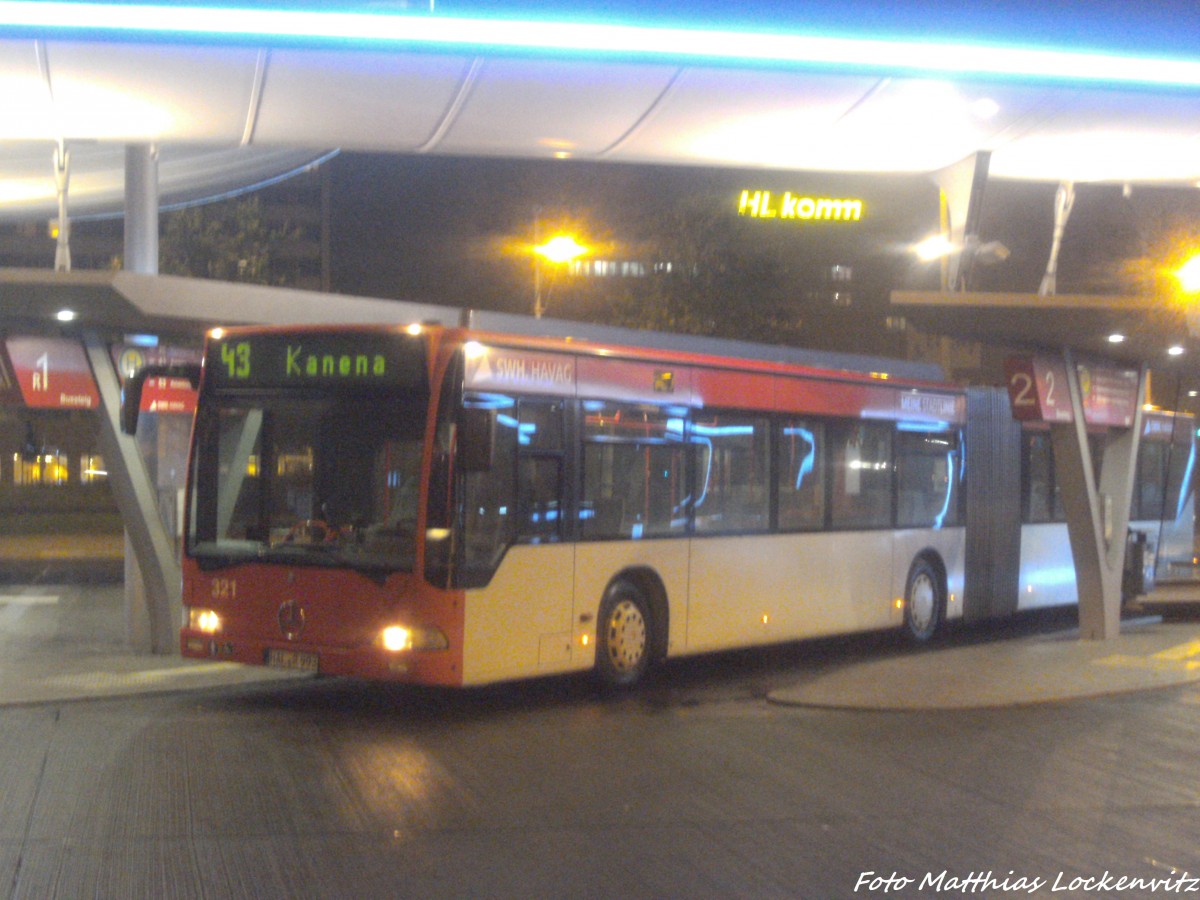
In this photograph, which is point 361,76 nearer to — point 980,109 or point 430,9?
point 430,9

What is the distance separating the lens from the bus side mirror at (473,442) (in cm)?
994

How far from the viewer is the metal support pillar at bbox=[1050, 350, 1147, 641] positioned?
48.8 ft

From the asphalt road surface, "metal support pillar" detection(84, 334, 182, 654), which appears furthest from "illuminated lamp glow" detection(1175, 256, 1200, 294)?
"metal support pillar" detection(84, 334, 182, 654)

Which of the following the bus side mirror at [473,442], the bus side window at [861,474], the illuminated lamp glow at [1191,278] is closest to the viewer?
the bus side mirror at [473,442]

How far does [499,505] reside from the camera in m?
10.4

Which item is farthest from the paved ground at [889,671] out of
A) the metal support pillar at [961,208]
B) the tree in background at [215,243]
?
the tree in background at [215,243]

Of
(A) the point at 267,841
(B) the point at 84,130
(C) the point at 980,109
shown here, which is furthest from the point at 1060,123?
(A) the point at 267,841

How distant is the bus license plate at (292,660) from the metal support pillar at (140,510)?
11.2 ft

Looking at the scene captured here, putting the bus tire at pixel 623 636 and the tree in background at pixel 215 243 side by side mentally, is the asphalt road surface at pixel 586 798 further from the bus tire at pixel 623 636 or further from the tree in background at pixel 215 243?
the tree in background at pixel 215 243

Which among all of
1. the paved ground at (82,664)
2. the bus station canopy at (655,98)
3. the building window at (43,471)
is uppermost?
the bus station canopy at (655,98)

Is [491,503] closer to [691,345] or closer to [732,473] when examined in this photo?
[732,473]

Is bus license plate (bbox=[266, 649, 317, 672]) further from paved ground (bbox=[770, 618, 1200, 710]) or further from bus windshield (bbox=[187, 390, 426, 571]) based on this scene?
Result: paved ground (bbox=[770, 618, 1200, 710])

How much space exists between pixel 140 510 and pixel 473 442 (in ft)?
16.3

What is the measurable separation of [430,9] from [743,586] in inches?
275
